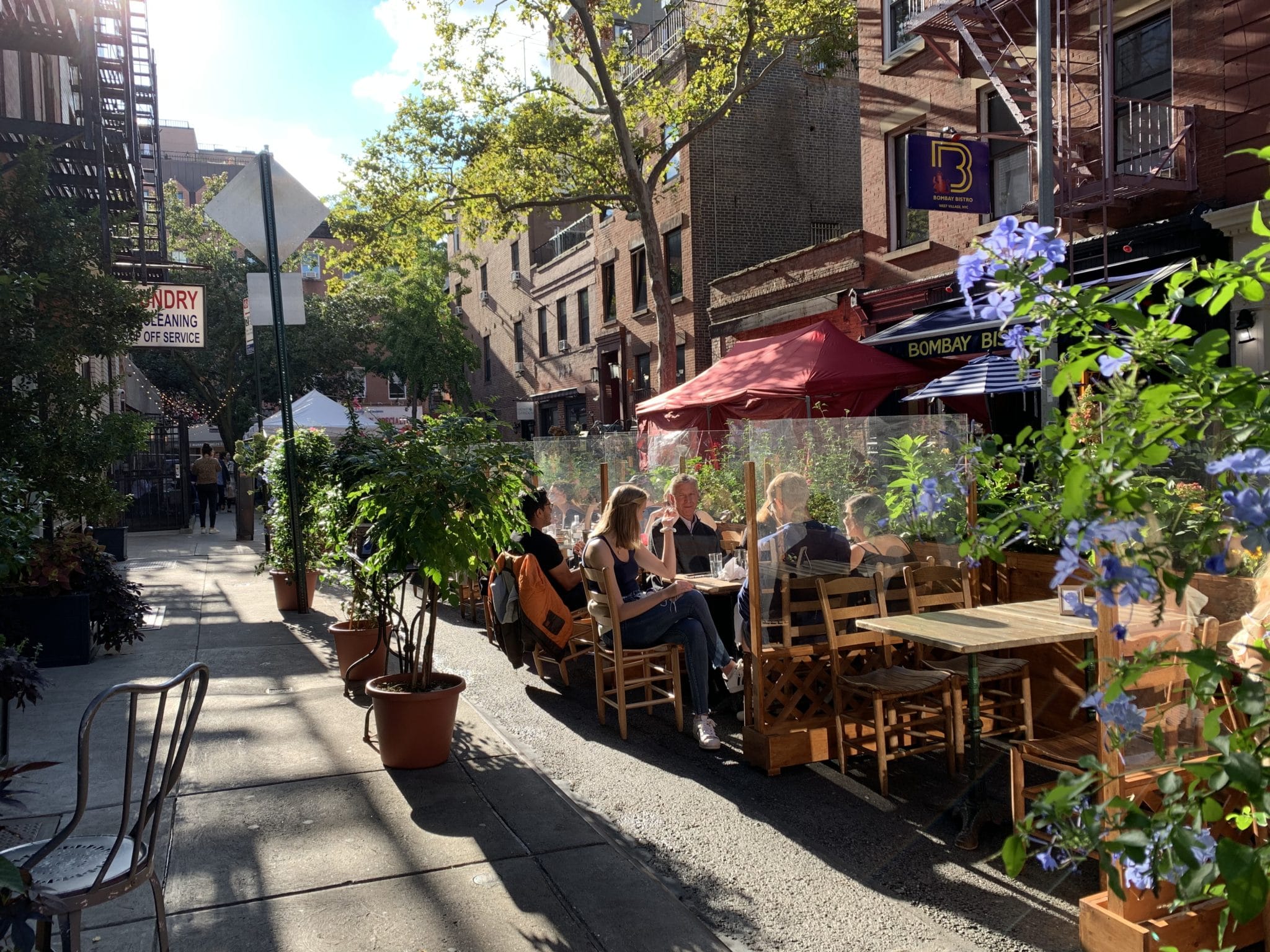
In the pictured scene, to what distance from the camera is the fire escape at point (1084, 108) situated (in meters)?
11.5

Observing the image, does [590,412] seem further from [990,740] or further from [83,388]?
[990,740]

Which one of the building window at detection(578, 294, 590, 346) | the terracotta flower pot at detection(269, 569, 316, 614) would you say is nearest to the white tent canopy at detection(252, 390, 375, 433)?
the terracotta flower pot at detection(269, 569, 316, 614)

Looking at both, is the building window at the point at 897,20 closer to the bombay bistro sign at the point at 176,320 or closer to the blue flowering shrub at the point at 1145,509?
the bombay bistro sign at the point at 176,320

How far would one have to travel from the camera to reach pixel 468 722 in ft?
20.9

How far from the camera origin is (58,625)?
25.2ft

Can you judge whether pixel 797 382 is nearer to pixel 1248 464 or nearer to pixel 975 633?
pixel 975 633

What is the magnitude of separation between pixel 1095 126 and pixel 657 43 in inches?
642

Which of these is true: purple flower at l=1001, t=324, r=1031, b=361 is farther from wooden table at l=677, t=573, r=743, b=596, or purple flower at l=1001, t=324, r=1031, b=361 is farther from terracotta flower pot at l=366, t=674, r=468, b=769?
wooden table at l=677, t=573, r=743, b=596

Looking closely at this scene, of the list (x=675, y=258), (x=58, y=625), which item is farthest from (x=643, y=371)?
(x=58, y=625)

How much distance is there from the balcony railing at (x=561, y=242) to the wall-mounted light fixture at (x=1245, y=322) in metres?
22.7

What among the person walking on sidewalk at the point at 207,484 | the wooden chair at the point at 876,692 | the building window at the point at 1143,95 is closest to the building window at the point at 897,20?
the building window at the point at 1143,95

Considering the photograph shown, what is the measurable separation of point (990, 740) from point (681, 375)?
19635mm

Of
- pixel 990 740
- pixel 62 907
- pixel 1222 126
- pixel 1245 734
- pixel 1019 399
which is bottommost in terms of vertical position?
pixel 990 740

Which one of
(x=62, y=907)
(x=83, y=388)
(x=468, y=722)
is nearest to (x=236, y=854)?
(x=62, y=907)
